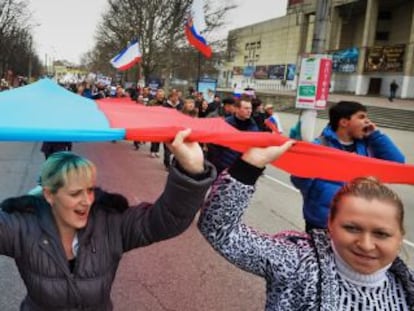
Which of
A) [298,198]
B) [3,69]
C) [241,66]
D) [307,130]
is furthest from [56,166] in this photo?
[241,66]

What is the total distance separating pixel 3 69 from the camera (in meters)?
47.7

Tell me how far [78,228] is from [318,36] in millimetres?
8997

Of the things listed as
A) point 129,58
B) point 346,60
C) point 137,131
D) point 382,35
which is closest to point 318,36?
point 137,131

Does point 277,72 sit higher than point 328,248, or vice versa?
point 277,72

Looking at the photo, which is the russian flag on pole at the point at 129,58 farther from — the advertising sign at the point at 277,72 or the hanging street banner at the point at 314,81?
the advertising sign at the point at 277,72

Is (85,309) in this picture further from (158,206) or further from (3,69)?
(3,69)

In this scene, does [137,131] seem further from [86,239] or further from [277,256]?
[277,256]

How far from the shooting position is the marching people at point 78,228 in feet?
6.33

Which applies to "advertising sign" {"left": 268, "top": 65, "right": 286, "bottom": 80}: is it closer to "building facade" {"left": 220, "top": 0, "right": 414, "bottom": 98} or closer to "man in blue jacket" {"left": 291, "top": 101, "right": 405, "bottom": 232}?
"building facade" {"left": 220, "top": 0, "right": 414, "bottom": 98}

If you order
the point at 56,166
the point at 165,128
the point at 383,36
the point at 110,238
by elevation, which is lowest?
the point at 110,238

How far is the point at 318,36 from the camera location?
1005 cm

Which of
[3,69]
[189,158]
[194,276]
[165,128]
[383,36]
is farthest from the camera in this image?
[383,36]

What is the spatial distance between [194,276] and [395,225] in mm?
3354

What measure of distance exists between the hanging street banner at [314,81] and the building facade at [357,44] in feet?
97.3
